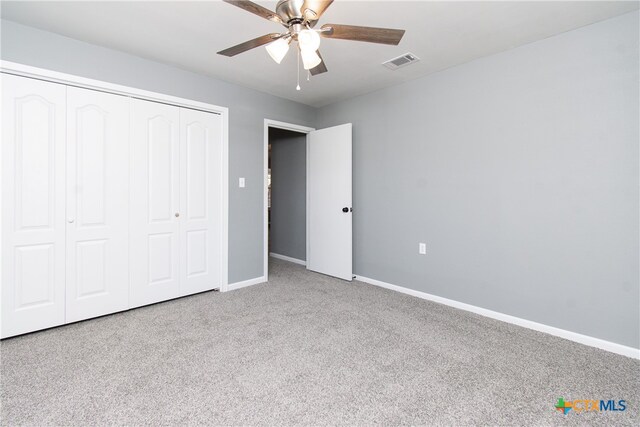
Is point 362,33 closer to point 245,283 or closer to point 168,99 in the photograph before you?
point 168,99

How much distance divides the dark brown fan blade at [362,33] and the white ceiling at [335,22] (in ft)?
1.72

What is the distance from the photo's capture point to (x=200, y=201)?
11.0 feet

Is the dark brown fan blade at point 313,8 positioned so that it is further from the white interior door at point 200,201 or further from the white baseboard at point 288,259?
the white baseboard at point 288,259

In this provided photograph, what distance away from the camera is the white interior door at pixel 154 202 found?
2.92 m

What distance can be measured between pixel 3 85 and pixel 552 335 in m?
4.69

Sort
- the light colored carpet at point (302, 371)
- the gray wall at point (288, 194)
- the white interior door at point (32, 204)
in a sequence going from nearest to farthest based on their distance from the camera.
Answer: the light colored carpet at point (302, 371) → the white interior door at point (32, 204) → the gray wall at point (288, 194)

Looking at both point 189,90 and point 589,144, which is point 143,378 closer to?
point 189,90

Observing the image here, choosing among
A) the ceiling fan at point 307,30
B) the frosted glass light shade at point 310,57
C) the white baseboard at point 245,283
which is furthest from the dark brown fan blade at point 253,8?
the white baseboard at point 245,283

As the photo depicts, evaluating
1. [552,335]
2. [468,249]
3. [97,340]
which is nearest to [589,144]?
[468,249]

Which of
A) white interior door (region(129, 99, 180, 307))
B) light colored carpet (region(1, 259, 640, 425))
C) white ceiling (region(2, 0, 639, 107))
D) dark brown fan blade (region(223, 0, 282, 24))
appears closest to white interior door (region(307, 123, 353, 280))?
white ceiling (region(2, 0, 639, 107))

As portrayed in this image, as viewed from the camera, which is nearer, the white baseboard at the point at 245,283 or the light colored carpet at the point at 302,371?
the light colored carpet at the point at 302,371

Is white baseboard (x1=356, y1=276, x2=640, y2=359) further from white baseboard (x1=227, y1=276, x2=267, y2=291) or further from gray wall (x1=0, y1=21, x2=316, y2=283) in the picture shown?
gray wall (x1=0, y1=21, x2=316, y2=283)

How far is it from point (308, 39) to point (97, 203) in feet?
7.74

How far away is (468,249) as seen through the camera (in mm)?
2986
